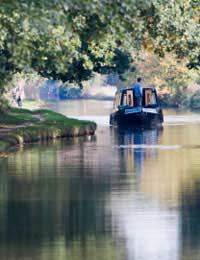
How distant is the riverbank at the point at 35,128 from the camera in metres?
43.6

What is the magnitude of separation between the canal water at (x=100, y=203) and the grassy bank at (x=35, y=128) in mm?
2870

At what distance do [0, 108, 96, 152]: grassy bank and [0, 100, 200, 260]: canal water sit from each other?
9.42ft

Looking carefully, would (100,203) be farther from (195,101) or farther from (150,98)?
(195,101)

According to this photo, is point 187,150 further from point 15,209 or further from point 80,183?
point 15,209

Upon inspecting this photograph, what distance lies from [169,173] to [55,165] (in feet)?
14.8

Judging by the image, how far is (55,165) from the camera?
33219mm

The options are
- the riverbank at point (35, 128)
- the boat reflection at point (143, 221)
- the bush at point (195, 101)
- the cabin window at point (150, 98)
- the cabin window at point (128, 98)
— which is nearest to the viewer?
the boat reflection at point (143, 221)

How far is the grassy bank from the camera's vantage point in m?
43.8

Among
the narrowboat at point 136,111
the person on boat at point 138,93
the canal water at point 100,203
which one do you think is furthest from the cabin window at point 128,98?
the canal water at point 100,203

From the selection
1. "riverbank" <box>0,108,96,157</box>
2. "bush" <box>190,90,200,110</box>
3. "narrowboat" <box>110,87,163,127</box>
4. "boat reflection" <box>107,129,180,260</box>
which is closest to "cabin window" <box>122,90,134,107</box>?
"narrowboat" <box>110,87,163,127</box>

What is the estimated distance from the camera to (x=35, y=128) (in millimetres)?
48000

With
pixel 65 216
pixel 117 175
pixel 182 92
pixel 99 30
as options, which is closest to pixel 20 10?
pixel 99 30

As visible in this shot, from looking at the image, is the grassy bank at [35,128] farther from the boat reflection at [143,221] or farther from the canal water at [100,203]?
the boat reflection at [143,221]

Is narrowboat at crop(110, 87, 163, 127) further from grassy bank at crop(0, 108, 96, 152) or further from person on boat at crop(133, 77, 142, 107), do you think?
grassy bank at crop(0, 108, 96, 152)
